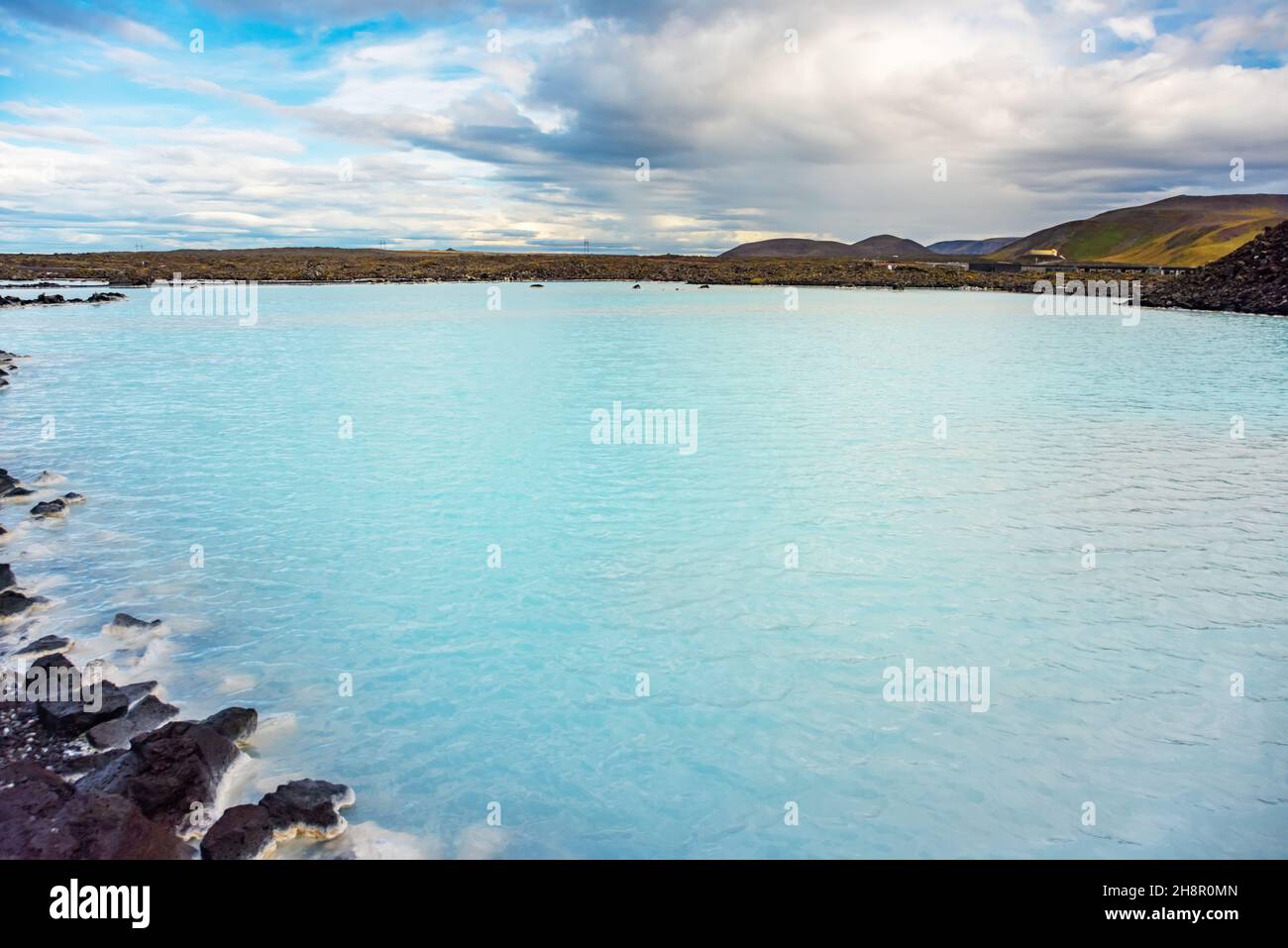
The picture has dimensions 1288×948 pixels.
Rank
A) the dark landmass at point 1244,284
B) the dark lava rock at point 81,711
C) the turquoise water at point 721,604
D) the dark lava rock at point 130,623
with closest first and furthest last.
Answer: the turquoise water at point 721,604, the dark lava rock at point 81,711, the dark lava rock at point 130,623, the dark landmass at point 1244,284

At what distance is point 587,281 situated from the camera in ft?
426

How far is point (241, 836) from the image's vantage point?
504 centimetres

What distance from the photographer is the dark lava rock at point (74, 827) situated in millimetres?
4824

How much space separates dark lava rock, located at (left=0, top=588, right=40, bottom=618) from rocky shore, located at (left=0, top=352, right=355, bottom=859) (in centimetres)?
111

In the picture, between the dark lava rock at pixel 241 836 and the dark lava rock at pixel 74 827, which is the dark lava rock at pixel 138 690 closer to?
the dark lava rock at pixel 74 827

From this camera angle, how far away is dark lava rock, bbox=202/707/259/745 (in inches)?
250

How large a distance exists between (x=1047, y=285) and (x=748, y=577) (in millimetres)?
110206

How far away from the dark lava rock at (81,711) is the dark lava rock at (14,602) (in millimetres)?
2822

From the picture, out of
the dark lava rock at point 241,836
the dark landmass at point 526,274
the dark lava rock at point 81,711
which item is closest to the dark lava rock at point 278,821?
the dark lava rock at point 241,836

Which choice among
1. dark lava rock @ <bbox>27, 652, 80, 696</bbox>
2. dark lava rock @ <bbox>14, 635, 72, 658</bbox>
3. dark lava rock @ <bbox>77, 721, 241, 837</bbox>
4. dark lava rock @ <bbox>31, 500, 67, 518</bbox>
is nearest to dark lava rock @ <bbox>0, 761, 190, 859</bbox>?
dark lava rock @ <bbox>77, 721, 241, 837</bbox>

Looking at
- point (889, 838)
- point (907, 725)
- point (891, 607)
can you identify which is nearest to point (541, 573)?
point (891, 607)

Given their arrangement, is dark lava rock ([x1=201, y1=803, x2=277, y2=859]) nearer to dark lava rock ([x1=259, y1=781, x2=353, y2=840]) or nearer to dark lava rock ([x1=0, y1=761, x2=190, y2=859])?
dark lava rock ([x1=259, y1=781, x2=353, y2=840])

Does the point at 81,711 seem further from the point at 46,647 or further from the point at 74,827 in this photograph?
the point at 74,827
